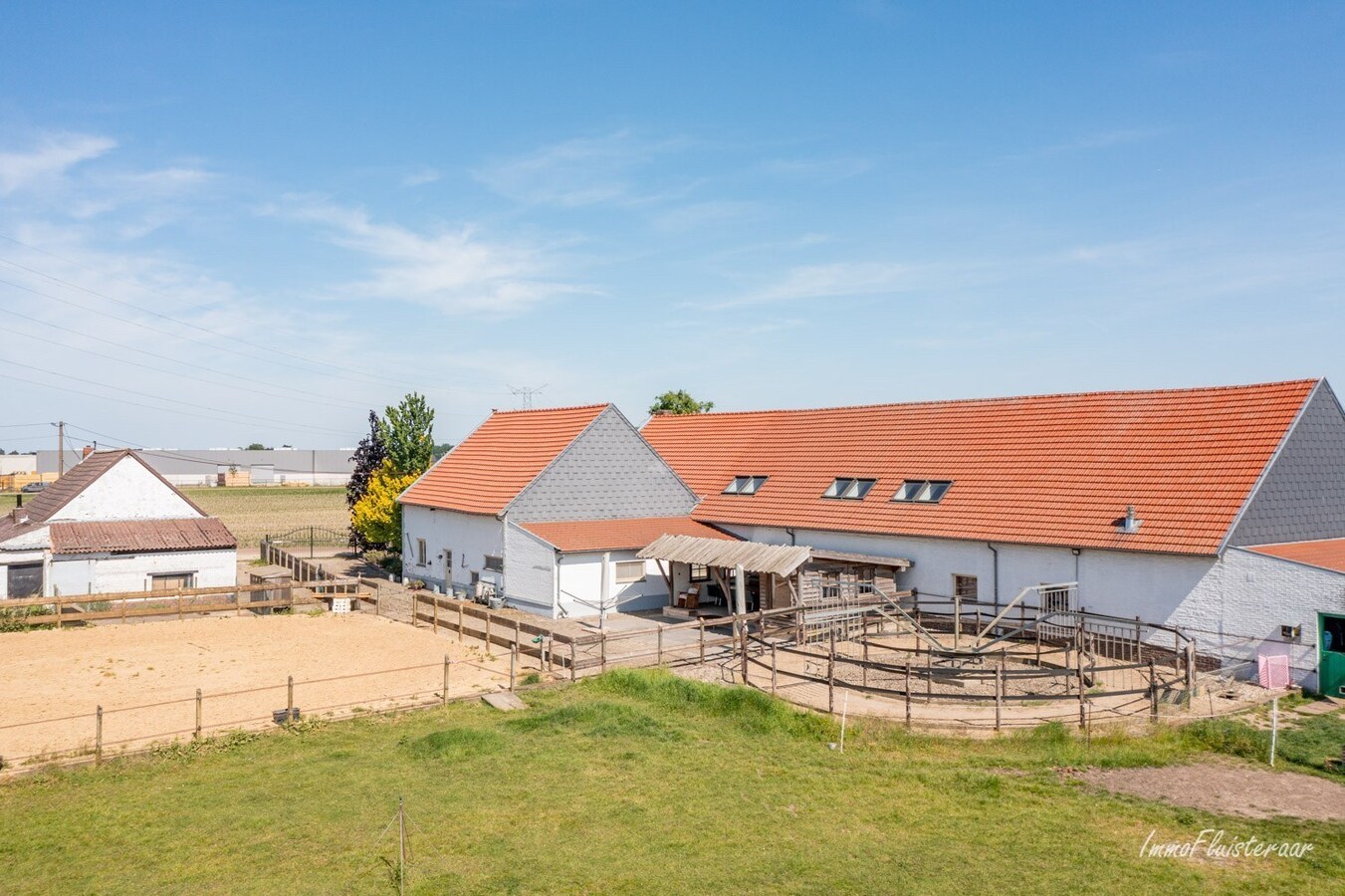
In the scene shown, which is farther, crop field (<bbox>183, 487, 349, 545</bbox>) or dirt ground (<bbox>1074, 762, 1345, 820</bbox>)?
crop field (<bbox>183, 487, 349, 545</bbox>)

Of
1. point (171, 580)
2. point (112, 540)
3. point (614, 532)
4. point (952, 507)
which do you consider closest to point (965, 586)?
point (952, 507)

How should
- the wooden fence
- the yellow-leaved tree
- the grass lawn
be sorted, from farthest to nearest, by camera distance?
the yellow-leaved tree < the wooden fence < the grass lawn

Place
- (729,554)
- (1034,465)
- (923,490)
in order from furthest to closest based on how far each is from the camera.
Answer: (923,490)
(729,554)
(1034,465)

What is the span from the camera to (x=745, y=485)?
37.1 meters

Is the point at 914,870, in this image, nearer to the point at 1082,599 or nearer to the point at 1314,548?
the point at 1082,599

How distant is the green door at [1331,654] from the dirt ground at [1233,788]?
6.89m

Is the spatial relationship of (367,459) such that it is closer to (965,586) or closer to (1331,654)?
(965,586)

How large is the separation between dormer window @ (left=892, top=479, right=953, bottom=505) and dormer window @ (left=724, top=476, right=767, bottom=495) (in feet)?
21.2

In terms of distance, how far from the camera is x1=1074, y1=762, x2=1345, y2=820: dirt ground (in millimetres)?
14227

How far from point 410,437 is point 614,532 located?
54.6 ft

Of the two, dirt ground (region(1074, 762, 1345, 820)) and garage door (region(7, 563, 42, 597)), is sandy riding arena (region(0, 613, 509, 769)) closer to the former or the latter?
garage door (region(7, 563, 42, 597))

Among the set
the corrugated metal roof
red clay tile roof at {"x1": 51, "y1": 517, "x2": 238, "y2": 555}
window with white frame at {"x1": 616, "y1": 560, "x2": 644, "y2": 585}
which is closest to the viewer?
the corrugated metal roof

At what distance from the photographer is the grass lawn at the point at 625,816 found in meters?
11.8

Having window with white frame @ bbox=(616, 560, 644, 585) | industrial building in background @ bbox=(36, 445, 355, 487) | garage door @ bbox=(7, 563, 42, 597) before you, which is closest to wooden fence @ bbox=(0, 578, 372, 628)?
garage door @ bbox=(7, 563, 42, 597)
